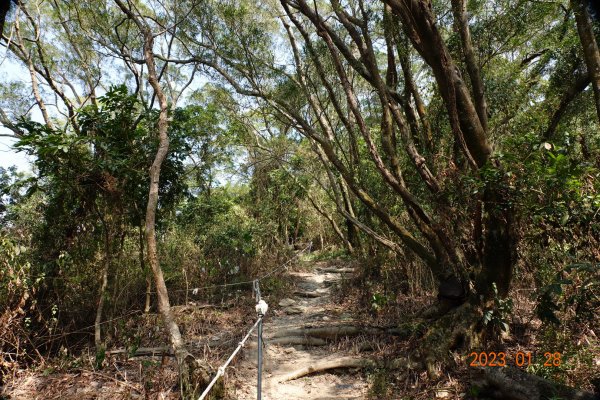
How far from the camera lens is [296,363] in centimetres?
532

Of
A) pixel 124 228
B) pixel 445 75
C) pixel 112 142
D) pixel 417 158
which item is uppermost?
pixel 112 142

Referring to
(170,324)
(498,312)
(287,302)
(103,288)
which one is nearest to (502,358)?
(498,312)

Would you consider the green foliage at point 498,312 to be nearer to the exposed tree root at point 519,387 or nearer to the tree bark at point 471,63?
the exposed tree root at point 519,387

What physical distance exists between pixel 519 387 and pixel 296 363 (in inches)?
118

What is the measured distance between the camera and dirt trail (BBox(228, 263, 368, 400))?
14.7 ft

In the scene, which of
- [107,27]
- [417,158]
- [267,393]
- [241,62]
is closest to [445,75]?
[417,158]

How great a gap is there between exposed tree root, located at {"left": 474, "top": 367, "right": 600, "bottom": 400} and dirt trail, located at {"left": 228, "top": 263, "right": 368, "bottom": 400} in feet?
4.59

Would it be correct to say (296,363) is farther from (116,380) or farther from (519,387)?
(519,387)

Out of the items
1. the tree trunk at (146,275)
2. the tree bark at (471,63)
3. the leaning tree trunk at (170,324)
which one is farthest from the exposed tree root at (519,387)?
the tree trunk at (146,275)

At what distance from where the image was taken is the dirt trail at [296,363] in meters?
4.48

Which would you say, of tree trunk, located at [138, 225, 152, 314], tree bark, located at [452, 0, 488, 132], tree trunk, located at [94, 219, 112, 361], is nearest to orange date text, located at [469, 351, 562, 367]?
tree bark, located at [452, 0, 488, 132]

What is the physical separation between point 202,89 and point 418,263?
9954 mm

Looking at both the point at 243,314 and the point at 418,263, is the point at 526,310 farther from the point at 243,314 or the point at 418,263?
the point at 243,314

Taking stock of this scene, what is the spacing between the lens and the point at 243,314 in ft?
23.5
